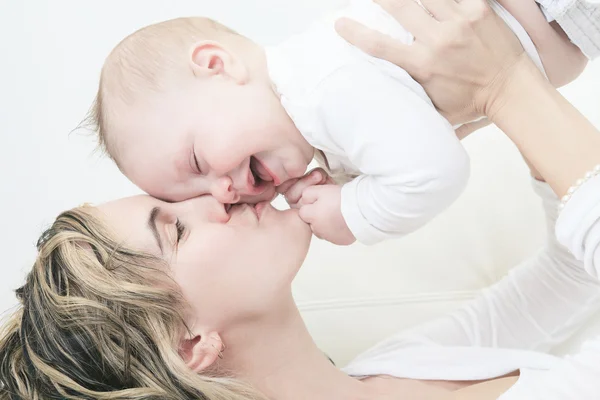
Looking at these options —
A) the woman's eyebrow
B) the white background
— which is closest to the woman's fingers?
the woman's eyebrow

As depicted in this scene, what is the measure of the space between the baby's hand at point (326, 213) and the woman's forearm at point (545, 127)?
11.4 inches

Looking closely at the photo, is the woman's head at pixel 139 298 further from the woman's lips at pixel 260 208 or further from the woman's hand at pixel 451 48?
the woman's hand at pixel 451 48

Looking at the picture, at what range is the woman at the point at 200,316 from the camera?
1.01 metres

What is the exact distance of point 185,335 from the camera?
1.10 metres

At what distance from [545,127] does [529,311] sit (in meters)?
0.62

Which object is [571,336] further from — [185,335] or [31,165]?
[31,165]

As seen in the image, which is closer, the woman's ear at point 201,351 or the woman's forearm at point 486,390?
the woman's ear at point 201,351

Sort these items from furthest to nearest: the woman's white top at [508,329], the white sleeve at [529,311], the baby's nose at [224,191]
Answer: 1. the white sleeve at [529,311]
2. the woman's white top at [508,329]
3. the baby's nose at [224,191]

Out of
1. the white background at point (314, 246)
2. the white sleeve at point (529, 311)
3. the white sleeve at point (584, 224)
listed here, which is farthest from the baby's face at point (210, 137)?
the white background at point (314, 246)

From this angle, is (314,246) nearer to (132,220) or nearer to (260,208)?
(260,208)

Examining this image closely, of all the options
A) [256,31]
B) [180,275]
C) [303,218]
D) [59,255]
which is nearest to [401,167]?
[303,218]

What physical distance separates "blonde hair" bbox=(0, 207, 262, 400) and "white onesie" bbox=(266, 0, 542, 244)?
0.33 meters

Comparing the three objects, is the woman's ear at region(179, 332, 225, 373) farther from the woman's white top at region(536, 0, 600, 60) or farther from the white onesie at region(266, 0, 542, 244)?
the woman's white top at region(536, 0, 600, 60)

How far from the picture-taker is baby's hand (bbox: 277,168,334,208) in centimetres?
118
